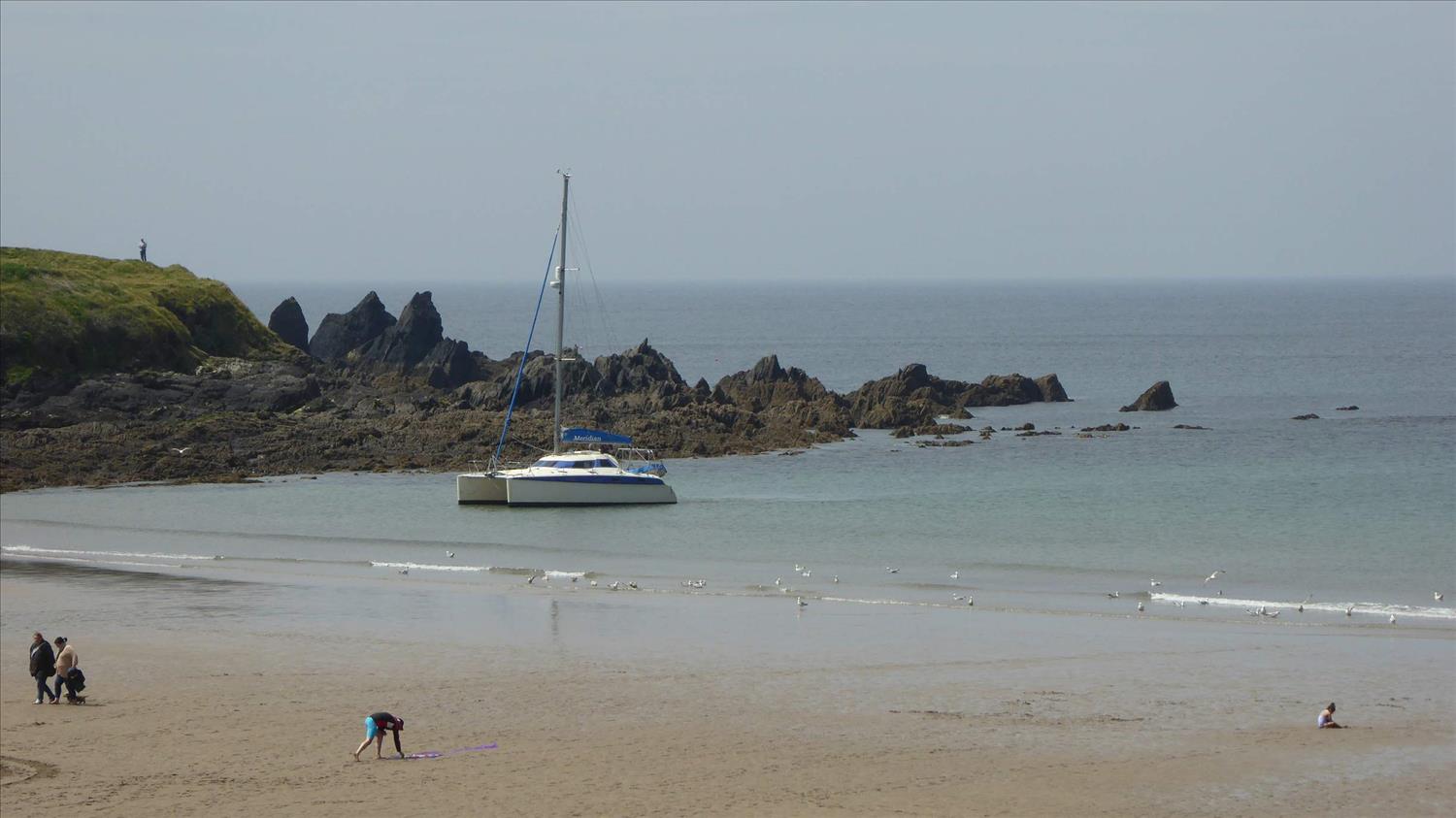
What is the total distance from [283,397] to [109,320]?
8.47 m

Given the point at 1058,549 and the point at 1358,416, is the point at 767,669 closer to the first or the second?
the point at 1058,549

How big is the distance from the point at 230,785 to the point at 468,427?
120 feet

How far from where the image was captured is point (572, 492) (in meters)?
44.2

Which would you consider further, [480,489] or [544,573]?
[480,489]

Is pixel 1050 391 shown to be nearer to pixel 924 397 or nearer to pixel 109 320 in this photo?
pixel 924 397

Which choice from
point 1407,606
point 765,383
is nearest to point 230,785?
point 1407,606

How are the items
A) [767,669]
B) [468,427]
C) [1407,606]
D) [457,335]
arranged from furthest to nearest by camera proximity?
[457,335]
[468,427]
[1407,606]
[767,669]

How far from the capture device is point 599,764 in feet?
59.9

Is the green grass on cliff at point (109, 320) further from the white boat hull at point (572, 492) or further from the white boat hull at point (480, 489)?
the white boat hull at point (572, 492)

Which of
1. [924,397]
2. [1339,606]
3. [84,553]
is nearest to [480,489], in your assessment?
[84,553]

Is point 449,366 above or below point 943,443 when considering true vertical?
above

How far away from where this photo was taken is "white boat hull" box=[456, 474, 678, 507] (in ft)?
144

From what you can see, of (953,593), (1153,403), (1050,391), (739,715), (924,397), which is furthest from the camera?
(1050,391)

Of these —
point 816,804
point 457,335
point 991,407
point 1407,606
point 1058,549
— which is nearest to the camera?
point 816,804
